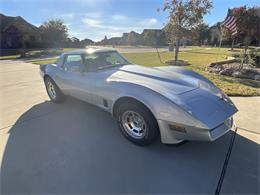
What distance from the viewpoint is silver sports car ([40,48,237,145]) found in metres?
2.35

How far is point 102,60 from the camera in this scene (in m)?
3.99

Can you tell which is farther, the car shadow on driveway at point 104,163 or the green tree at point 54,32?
the green tree at point 54,32

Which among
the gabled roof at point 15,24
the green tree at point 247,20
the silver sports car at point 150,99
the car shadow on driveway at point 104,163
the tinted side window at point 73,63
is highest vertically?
the gabled roof at point 15,24

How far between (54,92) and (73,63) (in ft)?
3.59

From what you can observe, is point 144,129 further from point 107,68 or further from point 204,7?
point 204,7

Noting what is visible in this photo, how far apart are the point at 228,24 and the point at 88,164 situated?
1019 centimetres

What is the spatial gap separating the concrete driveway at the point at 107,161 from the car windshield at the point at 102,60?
1.05m

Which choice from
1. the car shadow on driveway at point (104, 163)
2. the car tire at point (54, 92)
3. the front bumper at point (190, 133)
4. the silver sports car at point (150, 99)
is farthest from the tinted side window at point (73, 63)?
the front bumper at point (190, 133)

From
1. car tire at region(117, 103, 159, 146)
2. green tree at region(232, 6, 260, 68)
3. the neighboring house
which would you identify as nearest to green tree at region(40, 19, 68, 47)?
the neighboring house

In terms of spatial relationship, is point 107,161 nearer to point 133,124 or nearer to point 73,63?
point 133,124

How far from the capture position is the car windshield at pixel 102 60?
3787 mm

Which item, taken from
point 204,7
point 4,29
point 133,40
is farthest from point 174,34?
point 133,40

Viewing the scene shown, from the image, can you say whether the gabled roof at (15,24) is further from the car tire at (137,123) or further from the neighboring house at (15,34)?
the car tire at (137,123)

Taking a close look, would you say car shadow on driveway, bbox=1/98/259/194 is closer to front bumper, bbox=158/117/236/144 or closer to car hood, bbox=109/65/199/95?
front bumper, bbox=158/117/236/144
